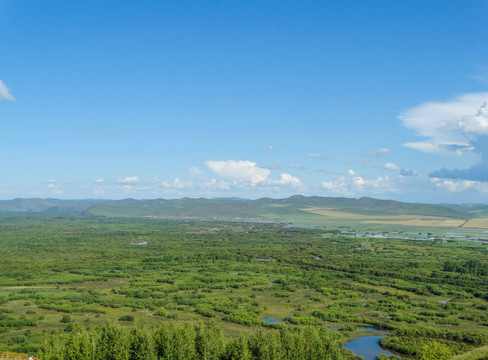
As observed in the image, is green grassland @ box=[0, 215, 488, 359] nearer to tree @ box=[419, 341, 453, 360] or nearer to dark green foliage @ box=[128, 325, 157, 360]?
tree @ box=[419, 341, 453, 360]

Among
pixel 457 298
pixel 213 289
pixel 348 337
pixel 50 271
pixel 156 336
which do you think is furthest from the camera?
pixel 50 271

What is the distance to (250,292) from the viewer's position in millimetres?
70438

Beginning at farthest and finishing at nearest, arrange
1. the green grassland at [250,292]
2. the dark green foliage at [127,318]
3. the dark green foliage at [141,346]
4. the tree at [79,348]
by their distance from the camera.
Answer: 1. the dark green foliage at [127,318]
2. the green grassland at [250,292]
3. the dark green foliage at [141,346]
4. the tree at [79,348]

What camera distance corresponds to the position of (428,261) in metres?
103

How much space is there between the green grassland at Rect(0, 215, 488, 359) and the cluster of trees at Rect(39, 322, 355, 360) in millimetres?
6514

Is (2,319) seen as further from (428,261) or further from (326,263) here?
(428,261)

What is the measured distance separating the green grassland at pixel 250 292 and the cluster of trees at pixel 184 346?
256 inches

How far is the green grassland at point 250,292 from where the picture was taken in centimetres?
5022

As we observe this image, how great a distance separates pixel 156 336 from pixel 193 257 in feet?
241

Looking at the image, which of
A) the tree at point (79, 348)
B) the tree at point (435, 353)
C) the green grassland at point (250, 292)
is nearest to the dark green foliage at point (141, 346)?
the tree at point (79, 348)

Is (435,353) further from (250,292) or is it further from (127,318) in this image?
(250,292)

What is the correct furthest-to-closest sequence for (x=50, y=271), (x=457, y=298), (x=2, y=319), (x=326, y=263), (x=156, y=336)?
(x=326, y=263) < (x=50, y=271) < (x=457, y=298) < (x=2, y=319) < (x=156, y=336)

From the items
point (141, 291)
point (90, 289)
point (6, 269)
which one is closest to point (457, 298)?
point (141, 291)

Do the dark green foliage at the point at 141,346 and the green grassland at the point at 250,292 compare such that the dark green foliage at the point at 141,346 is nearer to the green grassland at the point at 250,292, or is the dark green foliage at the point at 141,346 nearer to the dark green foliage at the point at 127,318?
the green grassland at the point at 250,292
